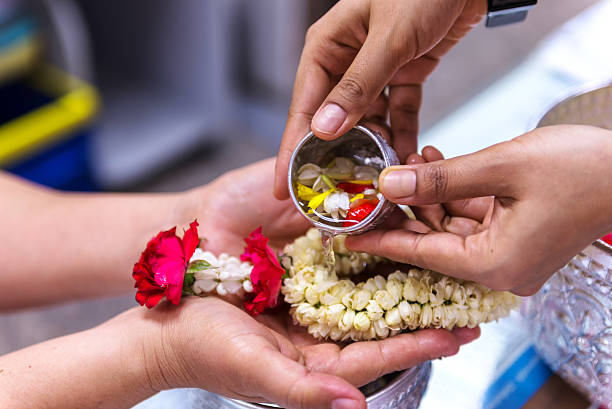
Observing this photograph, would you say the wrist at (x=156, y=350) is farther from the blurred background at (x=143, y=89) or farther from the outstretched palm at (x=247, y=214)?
the blurred background at (x=143, y=89)

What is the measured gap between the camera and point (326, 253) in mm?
781

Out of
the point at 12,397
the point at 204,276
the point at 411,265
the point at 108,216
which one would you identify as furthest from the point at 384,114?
the point at 12,397

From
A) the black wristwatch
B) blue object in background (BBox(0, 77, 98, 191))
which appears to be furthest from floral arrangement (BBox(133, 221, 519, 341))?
blue object in background (BBox(0, 77, 98, 191))

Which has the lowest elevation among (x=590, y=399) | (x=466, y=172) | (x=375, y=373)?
(x=590, y=399)

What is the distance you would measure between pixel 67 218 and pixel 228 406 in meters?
0.55

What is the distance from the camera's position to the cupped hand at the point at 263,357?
1.96ft

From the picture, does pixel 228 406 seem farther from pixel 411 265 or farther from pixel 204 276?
pixel 411 265

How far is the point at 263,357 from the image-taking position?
2.05 feet

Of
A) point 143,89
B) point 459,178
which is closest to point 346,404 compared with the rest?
point 459,178

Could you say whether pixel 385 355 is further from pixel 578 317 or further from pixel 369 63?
pixel 369 63

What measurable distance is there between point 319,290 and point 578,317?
0.30 meters

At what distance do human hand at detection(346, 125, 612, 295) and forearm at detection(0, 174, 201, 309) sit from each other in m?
0.48

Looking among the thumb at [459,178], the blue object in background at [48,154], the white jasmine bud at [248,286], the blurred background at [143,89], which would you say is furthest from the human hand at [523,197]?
the blue object in background at [48,154]

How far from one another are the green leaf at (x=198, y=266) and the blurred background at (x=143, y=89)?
977 mm
